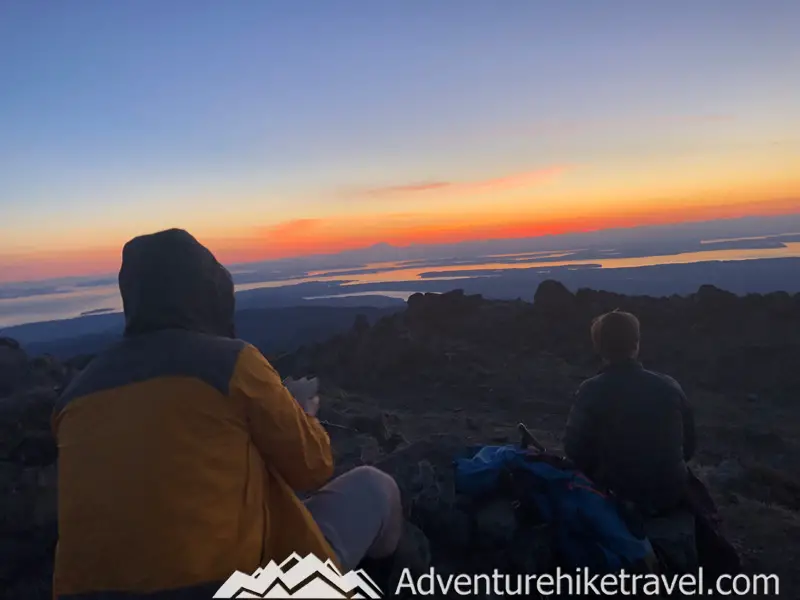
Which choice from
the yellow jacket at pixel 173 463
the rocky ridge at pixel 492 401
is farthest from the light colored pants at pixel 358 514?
the rocky ridge at pixel 492 401

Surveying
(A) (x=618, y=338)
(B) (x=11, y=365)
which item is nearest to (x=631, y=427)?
(A) (x=618, y=338)

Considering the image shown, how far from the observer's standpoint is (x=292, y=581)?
2.37m

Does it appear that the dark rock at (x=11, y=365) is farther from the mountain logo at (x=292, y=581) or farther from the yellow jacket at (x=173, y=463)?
the mountain logo at (x=292, y=581)

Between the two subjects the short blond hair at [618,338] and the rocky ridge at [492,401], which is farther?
the rocky ridge at [492,401]

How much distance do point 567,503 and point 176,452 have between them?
2551mm

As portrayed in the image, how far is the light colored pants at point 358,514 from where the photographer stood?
9.29ft

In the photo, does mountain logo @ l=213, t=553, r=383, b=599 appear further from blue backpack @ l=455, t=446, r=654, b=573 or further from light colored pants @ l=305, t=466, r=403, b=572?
blue backpack @ l=455, t=446, r=654, b=573

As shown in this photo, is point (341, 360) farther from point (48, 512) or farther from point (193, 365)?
point (193, 365)

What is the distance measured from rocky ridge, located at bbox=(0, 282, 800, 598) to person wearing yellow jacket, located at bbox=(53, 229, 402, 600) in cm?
190

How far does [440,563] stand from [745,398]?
354 inches

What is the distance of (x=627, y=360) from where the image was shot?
4.17m

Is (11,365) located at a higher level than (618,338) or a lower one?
lower

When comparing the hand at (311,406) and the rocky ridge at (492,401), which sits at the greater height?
the hand at (311,406)

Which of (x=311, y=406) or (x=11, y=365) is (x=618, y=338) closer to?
(x=311, y=406)
